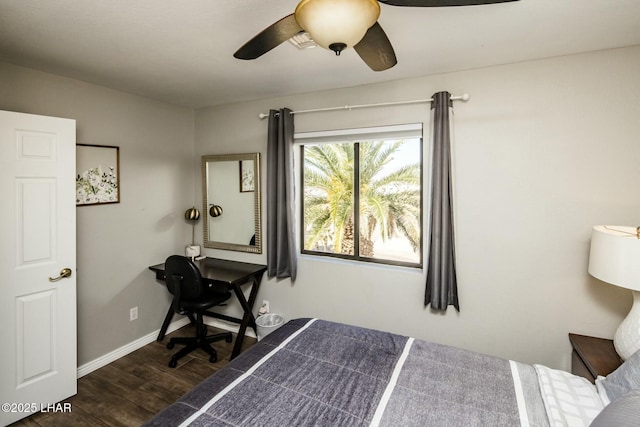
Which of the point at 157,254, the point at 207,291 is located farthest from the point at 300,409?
the point at 157,254

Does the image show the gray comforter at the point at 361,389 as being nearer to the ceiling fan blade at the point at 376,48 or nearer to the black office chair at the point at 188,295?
the black office chair at the point at 188,295

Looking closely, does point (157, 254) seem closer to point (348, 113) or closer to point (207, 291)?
point (207, 291)

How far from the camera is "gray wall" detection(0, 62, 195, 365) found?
240 centimetres

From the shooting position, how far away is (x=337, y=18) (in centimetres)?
99

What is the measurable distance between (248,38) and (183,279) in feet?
6.36

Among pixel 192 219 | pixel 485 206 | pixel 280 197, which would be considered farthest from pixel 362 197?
pixel 192 219

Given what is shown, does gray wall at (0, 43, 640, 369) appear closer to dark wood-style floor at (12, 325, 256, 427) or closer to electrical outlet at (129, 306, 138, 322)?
electrical outlet at (129, 306, 138, 322)

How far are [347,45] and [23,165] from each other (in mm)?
2233

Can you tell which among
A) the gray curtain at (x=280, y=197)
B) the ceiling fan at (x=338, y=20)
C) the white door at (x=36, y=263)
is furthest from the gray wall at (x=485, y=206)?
the ceiling fan at (x=338, y=20)

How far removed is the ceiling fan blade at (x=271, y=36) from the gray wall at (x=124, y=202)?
1922 mm

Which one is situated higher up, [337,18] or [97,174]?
[337,18]

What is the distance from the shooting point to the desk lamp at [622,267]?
4.96ft

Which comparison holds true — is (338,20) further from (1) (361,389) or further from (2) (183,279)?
(2) (183,279)

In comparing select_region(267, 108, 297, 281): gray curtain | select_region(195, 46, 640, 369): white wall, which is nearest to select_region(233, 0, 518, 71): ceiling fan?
select_region(195, 46, 640, 369): white wall
